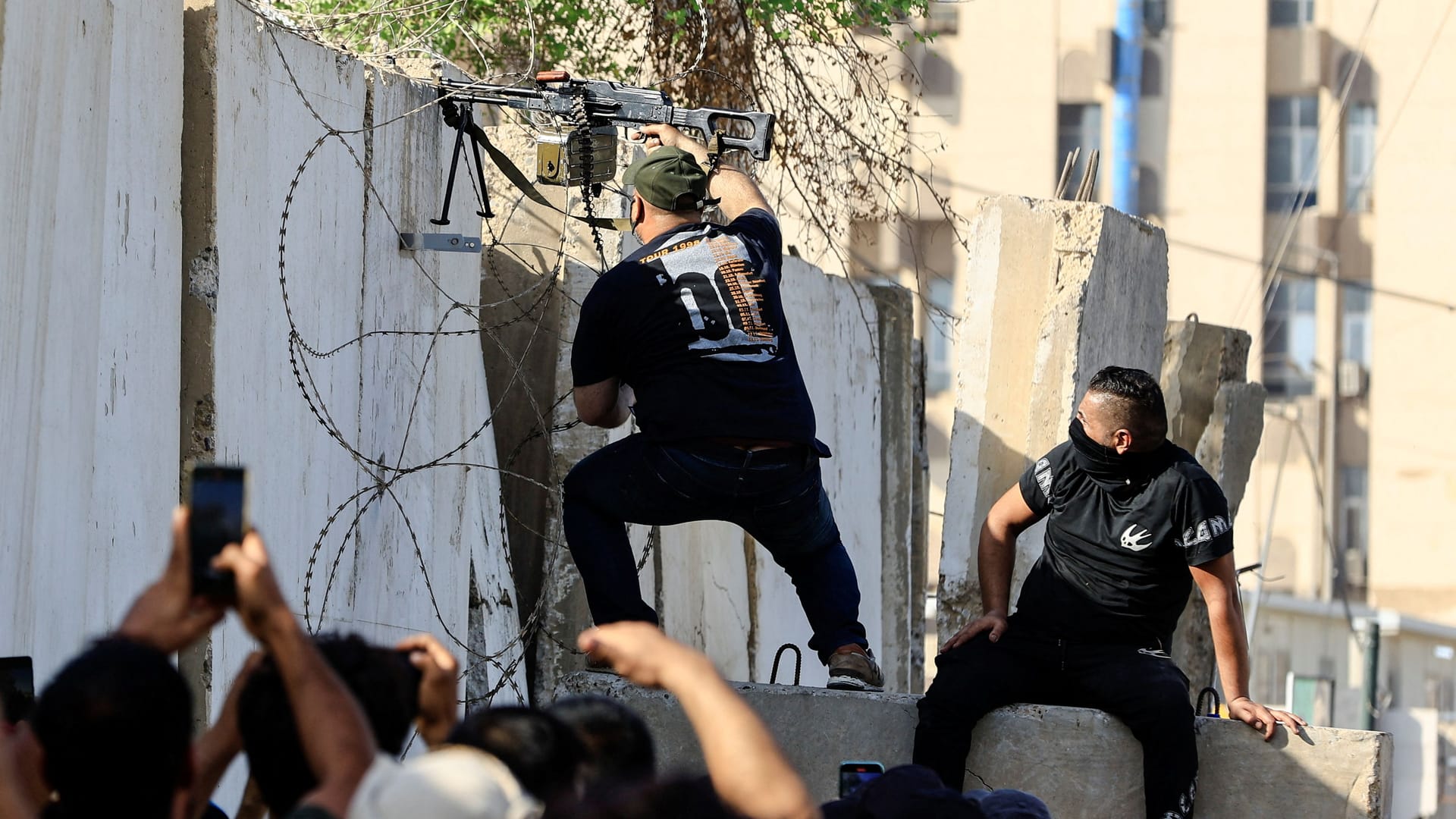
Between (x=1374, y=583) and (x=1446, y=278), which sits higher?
(x=1446, y=278)

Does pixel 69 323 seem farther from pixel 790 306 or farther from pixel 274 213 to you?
pixel 790 306

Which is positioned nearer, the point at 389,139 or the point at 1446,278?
the point at 389,139

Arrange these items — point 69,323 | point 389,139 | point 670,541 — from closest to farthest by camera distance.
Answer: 1. point 69,323
2. point 389,139
3. point 670,541

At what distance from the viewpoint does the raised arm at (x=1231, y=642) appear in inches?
175

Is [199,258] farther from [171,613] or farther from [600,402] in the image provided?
[171,613]

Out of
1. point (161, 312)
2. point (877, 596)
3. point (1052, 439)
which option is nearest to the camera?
point (161, 312)

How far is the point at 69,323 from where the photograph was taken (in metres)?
3.69

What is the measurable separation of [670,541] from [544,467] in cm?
75

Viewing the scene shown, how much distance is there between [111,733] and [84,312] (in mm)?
1717

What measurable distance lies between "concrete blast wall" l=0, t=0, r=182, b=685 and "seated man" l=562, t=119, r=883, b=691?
3.59 feet

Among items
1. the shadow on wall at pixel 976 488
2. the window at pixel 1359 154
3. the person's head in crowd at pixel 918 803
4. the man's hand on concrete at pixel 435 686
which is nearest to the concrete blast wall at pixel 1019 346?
the shadow on wall at pixel 976 488

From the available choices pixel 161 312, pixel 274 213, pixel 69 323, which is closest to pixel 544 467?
pixel 274 213

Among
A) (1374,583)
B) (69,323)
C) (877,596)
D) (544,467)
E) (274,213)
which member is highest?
(274,213)

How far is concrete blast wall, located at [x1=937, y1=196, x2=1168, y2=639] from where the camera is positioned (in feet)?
20.3
